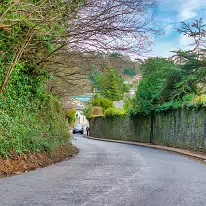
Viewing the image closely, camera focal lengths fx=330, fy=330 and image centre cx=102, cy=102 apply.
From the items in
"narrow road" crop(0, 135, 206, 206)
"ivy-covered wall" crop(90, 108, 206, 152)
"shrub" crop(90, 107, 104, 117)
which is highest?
"shrub" crop(90, 107, 104, 117)

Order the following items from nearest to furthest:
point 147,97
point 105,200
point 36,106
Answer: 1. point 105,200
2. point 36,106
3. point 147,97

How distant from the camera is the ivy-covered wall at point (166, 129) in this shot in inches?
746

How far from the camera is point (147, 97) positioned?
27.6m

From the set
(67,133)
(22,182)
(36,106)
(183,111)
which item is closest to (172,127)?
(183,111)

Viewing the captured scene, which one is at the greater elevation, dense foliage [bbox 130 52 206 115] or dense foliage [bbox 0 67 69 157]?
dense foliage [bbox 130 52 206 115]

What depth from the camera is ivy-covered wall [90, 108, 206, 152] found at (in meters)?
19.0

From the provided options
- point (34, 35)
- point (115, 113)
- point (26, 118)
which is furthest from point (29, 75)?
point (115, 113)

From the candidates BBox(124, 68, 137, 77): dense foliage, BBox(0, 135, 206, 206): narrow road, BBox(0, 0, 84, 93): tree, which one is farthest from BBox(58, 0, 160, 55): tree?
BBox(0, 135, 206, 206): narrow road

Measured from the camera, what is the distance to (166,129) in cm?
2502

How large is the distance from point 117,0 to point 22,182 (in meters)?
6.23

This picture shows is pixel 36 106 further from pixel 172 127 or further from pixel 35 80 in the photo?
pixel 172 127

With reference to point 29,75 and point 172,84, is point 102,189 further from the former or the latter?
point 172,84

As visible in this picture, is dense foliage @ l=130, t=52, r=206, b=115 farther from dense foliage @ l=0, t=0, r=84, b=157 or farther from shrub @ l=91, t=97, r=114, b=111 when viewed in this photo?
shrub @ l=91, t=97, r=114, b=111

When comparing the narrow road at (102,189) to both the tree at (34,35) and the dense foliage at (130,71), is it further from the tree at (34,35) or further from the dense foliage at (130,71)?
the dense foliage at (130,71)
